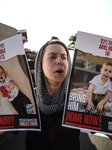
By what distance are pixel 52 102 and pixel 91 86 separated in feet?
1.33

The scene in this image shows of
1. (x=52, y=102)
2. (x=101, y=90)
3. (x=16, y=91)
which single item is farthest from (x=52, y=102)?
(x=101, y=90)

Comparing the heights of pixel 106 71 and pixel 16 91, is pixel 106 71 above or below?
above

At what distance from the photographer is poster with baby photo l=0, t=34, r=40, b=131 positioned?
35.1 inches

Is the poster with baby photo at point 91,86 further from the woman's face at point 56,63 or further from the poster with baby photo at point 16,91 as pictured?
the poster with baby photo at point 16,91

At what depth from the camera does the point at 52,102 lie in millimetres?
1041

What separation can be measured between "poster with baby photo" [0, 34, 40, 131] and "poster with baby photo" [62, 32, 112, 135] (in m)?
0.31

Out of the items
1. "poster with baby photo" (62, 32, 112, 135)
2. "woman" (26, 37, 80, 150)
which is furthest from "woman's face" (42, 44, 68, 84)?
"poster with baby photo" (62, 32, 112, 135)

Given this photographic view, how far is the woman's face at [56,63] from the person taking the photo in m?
0.93

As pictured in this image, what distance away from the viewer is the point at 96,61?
859 millimetres

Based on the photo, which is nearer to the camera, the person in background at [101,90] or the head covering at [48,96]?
the person in background at [101,90]

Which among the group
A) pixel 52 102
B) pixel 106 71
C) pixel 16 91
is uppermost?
pixel 106 71

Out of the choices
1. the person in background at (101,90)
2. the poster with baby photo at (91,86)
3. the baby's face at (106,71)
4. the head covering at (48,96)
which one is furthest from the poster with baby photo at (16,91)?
the baby's face at (106,71)

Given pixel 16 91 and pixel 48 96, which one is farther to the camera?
pixel 48 96

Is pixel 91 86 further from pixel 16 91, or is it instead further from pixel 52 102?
pixel 16 91
